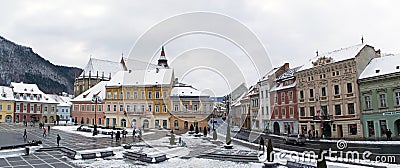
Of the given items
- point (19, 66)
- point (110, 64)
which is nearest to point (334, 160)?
point (110, 64)

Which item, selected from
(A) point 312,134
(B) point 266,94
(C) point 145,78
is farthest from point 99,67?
(A) point 312,134

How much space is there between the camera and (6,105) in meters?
77.8

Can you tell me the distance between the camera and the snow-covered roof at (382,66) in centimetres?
3777

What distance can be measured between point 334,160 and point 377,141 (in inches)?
704

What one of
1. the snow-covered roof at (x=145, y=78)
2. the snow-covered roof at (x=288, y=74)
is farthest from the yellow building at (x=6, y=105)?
the snow-covered roof at (x=288, y=74)

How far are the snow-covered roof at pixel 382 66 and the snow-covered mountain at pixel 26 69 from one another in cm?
16850

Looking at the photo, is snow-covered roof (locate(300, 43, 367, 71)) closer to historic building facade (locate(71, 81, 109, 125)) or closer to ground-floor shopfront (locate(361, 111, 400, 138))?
ground-floor shopfront (locate(361, 111, 400, 138))

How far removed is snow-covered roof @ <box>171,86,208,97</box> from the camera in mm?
60263

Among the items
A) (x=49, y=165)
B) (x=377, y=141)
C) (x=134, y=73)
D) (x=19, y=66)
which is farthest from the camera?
(x=19, y=66)

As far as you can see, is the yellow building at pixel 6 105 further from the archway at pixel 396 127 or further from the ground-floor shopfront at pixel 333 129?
the archway at pixel 396 127

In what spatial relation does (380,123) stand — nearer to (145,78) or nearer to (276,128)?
(276,128)

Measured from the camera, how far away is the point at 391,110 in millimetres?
36688

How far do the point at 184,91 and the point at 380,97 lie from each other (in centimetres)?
3561

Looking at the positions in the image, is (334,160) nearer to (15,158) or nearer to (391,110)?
(391,110)
